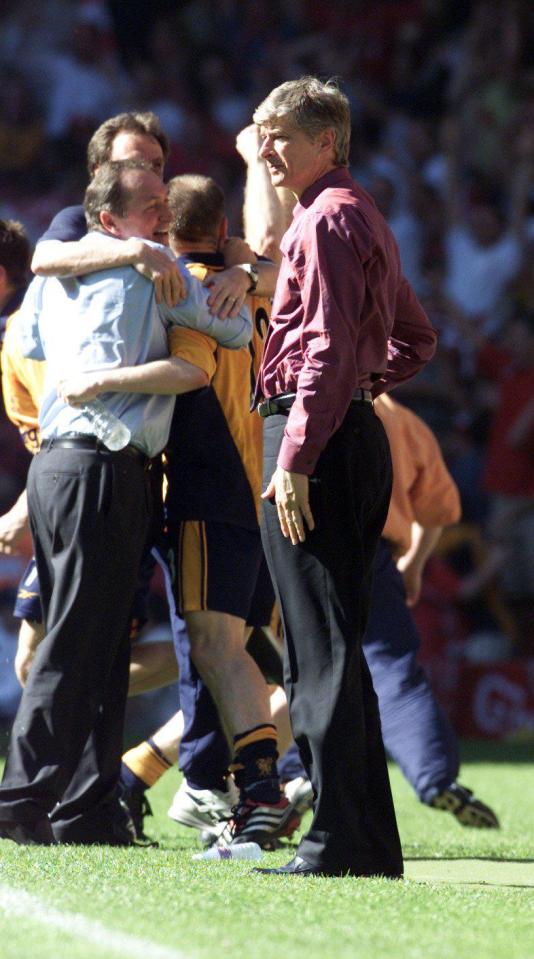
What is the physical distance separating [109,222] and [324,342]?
48.6 inches

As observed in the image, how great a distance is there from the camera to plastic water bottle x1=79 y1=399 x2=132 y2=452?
470cm

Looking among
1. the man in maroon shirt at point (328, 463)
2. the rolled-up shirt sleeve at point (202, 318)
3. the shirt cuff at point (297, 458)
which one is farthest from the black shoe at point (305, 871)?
the rolled-up shirt sleeve at point (202, 318)

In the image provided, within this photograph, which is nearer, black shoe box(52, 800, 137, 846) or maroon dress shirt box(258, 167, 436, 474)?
maroon dress shirt box(258, 167, 436, 474)

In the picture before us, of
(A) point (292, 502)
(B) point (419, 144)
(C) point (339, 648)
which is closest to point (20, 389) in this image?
(A) point (292, 502)

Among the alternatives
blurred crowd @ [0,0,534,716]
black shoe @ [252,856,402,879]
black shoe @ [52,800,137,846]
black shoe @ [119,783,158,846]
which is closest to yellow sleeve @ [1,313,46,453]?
black shoe @ [119,783,158,846]

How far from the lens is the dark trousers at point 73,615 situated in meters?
4.63

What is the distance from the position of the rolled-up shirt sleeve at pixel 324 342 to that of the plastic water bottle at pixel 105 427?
806 millimetres

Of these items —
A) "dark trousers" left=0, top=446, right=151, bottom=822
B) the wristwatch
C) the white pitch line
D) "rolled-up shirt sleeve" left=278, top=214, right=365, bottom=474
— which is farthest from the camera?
the wristwatch

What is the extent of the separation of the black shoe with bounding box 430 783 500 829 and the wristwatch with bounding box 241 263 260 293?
2.05 metres

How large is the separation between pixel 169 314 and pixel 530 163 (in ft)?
26.7

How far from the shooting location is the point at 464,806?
6047mm

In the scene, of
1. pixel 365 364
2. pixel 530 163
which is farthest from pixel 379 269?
pixel 530 163

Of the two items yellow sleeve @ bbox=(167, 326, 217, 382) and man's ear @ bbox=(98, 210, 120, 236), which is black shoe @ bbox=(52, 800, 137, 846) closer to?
yellow sleeve @ bbox=(167, 326, 217, 382)

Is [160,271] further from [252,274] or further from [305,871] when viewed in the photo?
[305,871]
